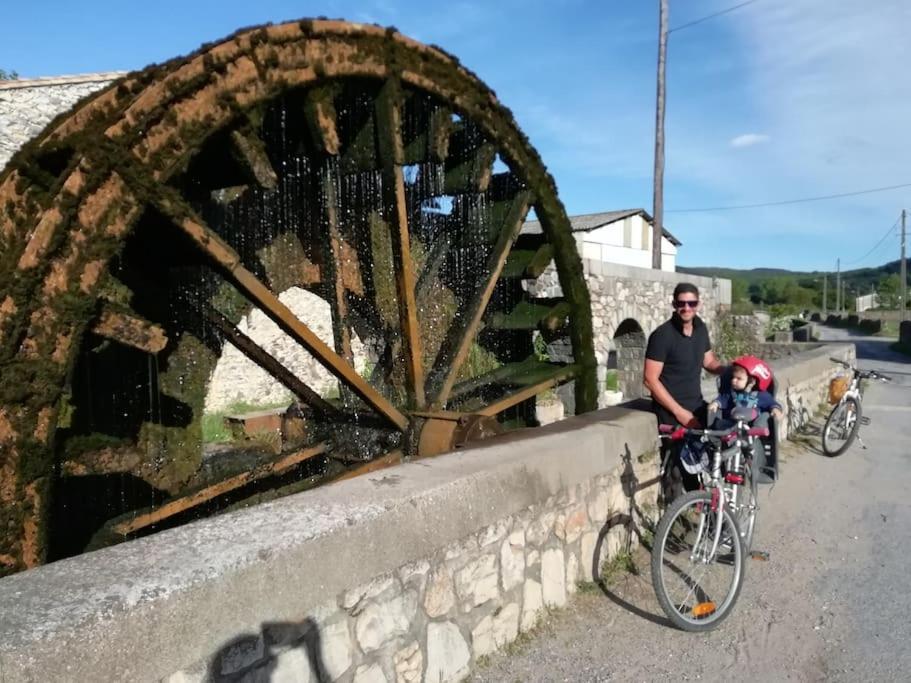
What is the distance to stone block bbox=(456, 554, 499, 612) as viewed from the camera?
8.59ft

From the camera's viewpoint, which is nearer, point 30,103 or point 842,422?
point 842,422

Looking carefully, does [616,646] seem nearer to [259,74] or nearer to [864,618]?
[864,618]

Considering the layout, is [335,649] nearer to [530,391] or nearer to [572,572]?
[572,572]

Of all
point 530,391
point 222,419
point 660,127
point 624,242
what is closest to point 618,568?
point 530,391

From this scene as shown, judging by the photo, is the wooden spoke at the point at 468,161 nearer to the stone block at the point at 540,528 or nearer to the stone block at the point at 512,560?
the stone block at the point at 540,528

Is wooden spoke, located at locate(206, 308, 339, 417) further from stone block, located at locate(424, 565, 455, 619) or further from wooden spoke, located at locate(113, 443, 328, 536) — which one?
stone block, located at locate(424, 565, 455, 619)

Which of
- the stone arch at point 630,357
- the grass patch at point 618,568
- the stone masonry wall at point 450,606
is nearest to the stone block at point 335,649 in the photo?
the stone masonry wall at point 450,606

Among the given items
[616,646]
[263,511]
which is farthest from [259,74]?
[616,646]

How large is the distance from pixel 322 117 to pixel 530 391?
8.09 feet

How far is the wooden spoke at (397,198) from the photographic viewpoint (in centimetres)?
398

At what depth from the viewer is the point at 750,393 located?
398 centimetres

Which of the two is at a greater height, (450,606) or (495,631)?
(450,606)

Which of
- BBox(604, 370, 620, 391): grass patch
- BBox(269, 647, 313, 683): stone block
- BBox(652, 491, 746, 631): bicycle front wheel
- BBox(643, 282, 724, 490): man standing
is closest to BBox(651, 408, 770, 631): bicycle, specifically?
BBox(652, 491, 746, 631): bicycle front wheel

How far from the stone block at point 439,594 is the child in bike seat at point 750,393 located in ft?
6.52
